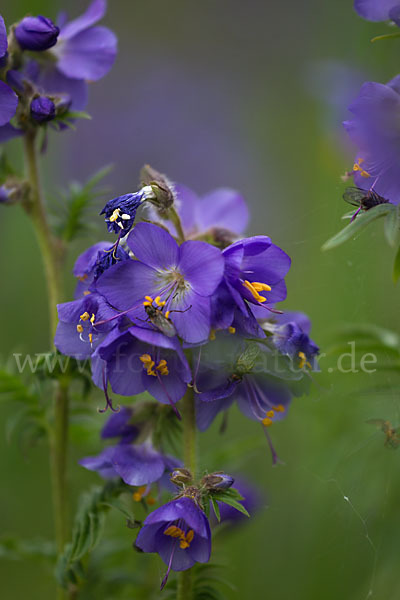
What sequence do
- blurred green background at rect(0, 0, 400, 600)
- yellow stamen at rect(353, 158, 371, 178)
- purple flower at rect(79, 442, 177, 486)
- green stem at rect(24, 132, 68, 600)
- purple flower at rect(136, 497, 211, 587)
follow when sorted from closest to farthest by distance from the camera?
1. purple flower at rect(136, 497, 211, 587)
2. yellow stamen at rect(353, 158, 371, 178)
3. purple flower at rect(79, 442, 177, 486)
4. green stem at rect(24, 132, 68, 600)
5. blurred green background at rect(0, 0, 400, 600)

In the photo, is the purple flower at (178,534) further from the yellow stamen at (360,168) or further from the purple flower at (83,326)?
the yellow stamen at (360,168)

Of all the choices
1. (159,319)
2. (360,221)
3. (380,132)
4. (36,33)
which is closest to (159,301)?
(159,319)

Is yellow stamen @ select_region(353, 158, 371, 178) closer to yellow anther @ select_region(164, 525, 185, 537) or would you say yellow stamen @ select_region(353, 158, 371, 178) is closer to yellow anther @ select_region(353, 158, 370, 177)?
yellow anther @ select_region(353, 158, 370, 177)

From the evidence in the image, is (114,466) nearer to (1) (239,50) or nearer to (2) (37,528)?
(2) (37,528)

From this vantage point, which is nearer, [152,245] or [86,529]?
[152,245]

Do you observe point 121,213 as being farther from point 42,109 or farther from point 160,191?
point 42,109

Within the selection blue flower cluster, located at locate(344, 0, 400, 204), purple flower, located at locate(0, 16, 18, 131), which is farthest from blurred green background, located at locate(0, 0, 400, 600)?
purple flower, located at locate(0, 16, 18, 131)
